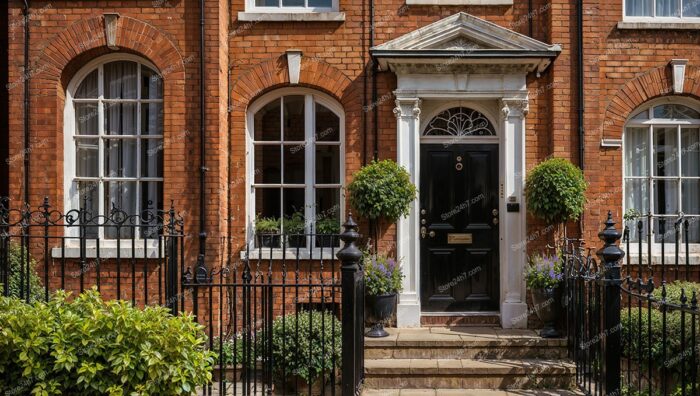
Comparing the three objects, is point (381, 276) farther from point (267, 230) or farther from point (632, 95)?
point (632, 95)

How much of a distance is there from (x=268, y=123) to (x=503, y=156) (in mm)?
3244

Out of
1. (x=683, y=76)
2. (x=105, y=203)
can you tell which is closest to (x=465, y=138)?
(x=683, y=76)

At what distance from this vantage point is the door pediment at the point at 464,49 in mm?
9055

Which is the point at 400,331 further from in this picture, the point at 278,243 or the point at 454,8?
the point at 454,8

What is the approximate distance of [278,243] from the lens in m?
9.59

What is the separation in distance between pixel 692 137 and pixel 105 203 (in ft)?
26.7

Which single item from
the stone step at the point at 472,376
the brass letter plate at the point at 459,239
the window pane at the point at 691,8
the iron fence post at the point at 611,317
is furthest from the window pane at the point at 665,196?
the iron fence post at the point at 611,317

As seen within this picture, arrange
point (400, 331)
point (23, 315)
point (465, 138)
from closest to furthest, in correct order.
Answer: point (23, 315) < point (400, 331) < point (465, 138)

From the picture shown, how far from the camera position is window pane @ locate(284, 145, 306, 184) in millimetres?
9758

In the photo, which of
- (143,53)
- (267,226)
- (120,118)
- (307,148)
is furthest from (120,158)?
(307,148)

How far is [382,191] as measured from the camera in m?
8.75

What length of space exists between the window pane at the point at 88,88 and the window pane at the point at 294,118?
263 cm

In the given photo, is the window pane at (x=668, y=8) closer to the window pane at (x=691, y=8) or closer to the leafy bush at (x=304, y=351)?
the window pane at (x=691, y=8)

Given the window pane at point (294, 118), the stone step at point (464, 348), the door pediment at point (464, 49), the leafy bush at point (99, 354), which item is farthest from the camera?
the window pane at point (294, 118)
